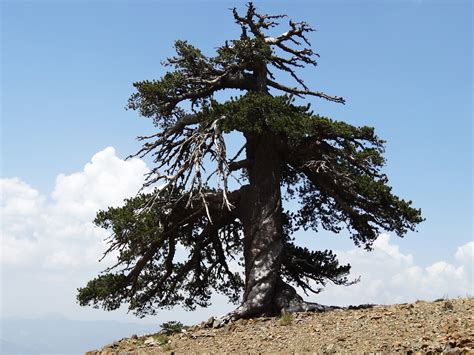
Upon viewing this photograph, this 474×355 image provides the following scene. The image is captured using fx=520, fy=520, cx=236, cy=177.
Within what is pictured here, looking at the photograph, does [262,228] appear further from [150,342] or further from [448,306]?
[448,306]

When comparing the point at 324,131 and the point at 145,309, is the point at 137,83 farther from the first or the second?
the point at 145,309

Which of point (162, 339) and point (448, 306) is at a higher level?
point (162, 339)

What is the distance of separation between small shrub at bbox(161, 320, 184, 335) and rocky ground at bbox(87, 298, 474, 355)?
35 cm

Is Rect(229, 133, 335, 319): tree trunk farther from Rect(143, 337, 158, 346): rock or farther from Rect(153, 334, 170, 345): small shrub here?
Rect(143, 337, 158, 346): rock

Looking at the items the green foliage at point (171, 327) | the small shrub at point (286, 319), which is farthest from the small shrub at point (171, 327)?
the small shrub at point (286, 319)

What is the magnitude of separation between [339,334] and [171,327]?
7.37 m

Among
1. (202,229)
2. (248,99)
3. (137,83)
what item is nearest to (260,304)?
(202,229)

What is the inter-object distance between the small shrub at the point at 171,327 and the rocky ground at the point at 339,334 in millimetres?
351

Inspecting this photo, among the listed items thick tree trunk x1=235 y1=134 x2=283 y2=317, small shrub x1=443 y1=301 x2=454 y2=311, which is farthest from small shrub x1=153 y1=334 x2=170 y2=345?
small shrub x1=443 y1=301 x2=454 y2=311

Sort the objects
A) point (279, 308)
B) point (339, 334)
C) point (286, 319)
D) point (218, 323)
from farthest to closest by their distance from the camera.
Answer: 1. point (279, 308)
2. point (218, 323)
3. point (286, 319)
4. point (339, 334)

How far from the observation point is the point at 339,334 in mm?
13906

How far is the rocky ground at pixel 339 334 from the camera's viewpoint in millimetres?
11609

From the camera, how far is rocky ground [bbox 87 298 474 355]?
38.1ft

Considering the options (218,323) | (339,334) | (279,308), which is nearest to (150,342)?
(218,323)
